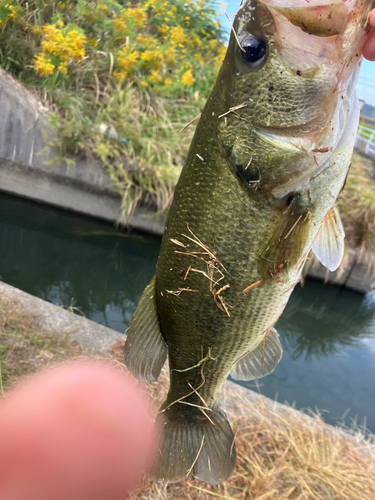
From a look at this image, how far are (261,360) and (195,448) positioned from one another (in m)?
0.38

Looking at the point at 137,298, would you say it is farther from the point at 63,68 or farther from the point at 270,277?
the point at 270,277

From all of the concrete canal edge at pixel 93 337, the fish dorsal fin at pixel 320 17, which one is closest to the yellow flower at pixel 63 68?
the concrete canal edge at pixel 93 337

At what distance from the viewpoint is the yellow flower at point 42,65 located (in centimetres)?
438

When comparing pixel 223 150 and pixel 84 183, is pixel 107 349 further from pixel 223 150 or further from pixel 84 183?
pixel 84 183

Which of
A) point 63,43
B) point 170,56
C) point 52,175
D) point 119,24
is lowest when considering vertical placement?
point 52,175

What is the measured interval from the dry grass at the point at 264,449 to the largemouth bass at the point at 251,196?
0.83 meters

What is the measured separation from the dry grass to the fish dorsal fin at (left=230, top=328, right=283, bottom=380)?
0.97m

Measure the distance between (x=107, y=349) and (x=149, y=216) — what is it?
7.34ft

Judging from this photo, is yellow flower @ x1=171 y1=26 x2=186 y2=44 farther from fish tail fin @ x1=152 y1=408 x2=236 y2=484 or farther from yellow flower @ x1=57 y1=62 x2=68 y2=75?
fish tail fin @ x1=152 y1=408 x2=236 y2=484

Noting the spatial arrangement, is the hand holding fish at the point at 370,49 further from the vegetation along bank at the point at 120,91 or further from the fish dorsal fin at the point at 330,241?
the vegetation along bank at the point at 120,91

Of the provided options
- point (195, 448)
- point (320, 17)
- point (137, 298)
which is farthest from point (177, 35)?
point (195, 448)

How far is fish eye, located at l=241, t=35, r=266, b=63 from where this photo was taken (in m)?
0.90

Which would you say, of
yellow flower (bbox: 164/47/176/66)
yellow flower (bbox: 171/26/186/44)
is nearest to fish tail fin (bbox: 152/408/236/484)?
yellow flower (bbox: 164/47/176/66)

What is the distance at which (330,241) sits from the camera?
1090 mm
